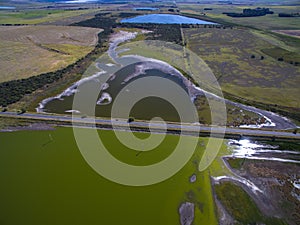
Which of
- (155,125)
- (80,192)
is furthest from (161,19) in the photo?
(80,192)

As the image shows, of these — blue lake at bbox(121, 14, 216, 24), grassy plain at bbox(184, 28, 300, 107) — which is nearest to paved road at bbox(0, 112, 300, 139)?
grassy plain at bbox(184, 28, 300, 107)

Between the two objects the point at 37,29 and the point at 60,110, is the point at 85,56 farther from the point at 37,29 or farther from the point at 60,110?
the point at 37,29

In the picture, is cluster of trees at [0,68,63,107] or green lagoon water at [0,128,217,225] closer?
green lagoon water at [0,128,217,225]

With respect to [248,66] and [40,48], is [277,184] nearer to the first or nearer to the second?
[248,66]

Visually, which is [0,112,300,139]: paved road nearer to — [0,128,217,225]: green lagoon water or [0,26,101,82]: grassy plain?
[0,128,217,225]: green lagoon water

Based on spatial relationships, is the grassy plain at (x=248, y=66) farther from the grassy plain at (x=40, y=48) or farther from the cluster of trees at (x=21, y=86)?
the cluster of trees at (x=21, y=86)

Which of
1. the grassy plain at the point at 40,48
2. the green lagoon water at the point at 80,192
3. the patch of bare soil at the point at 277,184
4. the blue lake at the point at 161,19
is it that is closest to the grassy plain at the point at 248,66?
the patch of bare soil at the point at 277,184
